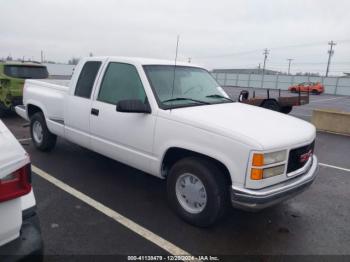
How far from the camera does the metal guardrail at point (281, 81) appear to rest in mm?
41219

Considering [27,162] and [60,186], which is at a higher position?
[27,162]

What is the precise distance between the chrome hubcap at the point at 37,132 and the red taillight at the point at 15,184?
14.4 ft

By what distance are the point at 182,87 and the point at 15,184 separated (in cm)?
283

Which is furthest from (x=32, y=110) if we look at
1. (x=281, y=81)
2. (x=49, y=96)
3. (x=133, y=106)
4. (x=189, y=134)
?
(x=281, y=81)

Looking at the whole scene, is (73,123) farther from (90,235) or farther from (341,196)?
(341,196)

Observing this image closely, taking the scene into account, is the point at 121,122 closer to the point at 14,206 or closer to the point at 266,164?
the point at 266,164

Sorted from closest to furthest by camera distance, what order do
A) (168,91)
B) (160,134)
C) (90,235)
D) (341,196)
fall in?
(90,235), (160,134), (168,91), (341,196)

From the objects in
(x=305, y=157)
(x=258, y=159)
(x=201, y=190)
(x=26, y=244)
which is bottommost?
(x=201, y=190)

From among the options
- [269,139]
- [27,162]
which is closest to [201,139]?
[269,139]

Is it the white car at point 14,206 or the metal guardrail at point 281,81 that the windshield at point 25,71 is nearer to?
the white car at point 14,206

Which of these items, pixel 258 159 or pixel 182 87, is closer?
pixel 258 159

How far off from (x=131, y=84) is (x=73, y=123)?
1408mm

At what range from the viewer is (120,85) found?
451 centimetres

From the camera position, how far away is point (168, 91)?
4.20 meters
